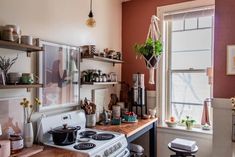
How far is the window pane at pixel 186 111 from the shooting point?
2.98 metres

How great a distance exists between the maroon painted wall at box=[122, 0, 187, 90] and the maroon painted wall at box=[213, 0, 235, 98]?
3.25 ft

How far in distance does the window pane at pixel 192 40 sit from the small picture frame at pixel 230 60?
51cm

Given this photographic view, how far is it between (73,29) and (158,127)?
191 centimetres

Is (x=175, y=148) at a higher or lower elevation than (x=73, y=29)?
lower

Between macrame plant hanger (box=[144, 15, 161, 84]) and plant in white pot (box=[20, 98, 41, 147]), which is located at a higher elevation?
macrame plant hanger (box=[144, 15, 161, 84])

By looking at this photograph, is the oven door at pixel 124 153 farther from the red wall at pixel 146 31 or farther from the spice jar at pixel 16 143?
the red wall at pixel 146 31

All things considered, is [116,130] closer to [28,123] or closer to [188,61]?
[28,123]

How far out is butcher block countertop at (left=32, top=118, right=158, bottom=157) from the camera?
1.66m

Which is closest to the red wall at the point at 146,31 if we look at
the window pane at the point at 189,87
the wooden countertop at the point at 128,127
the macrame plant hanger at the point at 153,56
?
the macrame plant hanger at the point at 153,56

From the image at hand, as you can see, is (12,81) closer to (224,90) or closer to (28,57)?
(28,57)

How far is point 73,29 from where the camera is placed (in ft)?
8.01

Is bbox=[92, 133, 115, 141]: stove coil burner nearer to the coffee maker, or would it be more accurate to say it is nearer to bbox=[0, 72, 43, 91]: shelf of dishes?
bbox=[0, 72, 43, 91]: shelf of dishes

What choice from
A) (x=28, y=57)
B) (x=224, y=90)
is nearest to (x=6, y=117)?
(x=28, y=57)

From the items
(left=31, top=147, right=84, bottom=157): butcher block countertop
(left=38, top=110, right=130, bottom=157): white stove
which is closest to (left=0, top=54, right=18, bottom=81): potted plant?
(left=38, top=110, right=130, bottom=157): white stove
